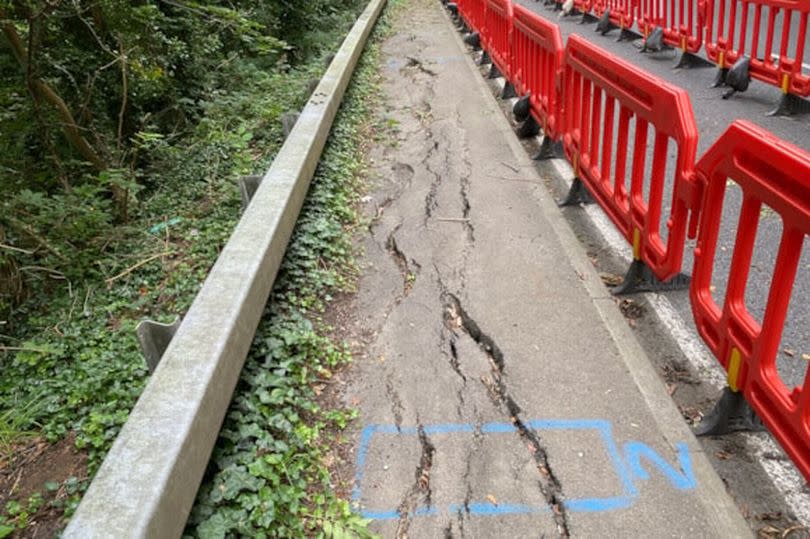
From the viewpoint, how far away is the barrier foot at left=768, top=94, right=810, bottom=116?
22.5 feet

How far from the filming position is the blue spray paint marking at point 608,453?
2.49 meters

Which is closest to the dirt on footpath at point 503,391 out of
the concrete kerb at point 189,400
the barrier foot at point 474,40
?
the concrete kerb at point 189,400

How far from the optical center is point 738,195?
4.99 meters

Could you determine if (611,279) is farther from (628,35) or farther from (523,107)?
(628,35)

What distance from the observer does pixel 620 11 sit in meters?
12.0

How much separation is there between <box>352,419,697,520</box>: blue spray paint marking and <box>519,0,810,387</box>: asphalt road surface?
88cm

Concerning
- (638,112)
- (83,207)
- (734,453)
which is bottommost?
(734,453)

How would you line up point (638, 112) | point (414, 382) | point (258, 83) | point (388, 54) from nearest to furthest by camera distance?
point (414, 382), point (638, 112), point (258, 83), point (388, 54)

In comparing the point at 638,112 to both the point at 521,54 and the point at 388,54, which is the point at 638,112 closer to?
the point at 521,54

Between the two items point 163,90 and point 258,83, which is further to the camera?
point 258,83

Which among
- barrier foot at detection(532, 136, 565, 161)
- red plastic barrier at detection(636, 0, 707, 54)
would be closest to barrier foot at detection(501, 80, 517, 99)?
barrier foot at detection(532, 136, 565, 161)

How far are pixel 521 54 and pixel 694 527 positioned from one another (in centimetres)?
609

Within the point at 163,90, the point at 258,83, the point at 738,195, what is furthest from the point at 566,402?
the point at 258,83

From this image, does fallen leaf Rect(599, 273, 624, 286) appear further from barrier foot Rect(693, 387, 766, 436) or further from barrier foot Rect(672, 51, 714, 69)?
barrier foot Rect(672, 51, 714, 69)
